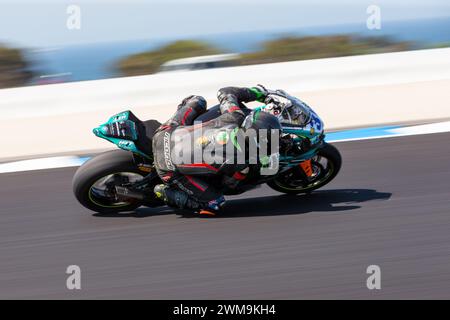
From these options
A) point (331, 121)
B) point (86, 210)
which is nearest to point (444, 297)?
point (86, 210)

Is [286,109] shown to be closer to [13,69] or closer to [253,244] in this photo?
[253,244]

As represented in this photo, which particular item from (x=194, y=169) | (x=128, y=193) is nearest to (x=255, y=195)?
(x=194, y=169)

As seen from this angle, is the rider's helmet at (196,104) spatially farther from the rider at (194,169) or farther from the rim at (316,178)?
the rim at (316,178)

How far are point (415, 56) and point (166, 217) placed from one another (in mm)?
5864

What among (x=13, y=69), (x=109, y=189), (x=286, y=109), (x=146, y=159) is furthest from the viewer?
(x=13, y=69)

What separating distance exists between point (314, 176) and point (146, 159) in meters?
1.52

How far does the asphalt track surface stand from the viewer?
5137 millimetres

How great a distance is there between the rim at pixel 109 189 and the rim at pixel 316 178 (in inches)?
51.7

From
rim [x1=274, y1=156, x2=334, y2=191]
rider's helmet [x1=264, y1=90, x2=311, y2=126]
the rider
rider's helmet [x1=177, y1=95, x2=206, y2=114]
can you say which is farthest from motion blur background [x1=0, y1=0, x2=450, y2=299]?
rider's helmet [x1=177, y1=95, x2=206, y2=114]

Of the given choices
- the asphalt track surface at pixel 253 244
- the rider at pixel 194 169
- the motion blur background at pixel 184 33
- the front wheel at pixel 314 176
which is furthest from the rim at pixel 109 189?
the motion blur background at pixel 184 33

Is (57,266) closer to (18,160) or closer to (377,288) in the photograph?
(377,288)

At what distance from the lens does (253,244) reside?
5773 mm

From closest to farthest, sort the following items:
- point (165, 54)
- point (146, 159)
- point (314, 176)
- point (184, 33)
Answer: point (146, 159) < point (314, 176) < point (165, 54) < point (184, 33)

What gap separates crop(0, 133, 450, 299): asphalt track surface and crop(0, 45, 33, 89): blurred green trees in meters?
7.40
